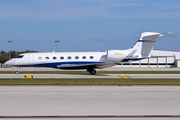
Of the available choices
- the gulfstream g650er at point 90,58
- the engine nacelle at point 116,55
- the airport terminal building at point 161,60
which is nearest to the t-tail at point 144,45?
the gulfstream g650er at point 90,58

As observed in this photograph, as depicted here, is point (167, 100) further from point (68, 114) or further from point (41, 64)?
point (41, 64)

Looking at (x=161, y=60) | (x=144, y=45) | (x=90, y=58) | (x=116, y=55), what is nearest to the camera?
(x=116, y=55)

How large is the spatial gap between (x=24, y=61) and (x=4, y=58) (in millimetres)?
79372

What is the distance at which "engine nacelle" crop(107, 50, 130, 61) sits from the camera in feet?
99.7

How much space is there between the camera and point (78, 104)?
9.87 metres

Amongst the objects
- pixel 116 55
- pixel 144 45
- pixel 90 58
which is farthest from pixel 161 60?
pixel 90 58

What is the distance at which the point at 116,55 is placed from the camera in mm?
30391

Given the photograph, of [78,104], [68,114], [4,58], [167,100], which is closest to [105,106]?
[78,104]

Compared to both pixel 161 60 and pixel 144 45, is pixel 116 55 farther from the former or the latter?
pixel 161 60

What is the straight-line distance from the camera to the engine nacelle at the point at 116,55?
30391 millimetres

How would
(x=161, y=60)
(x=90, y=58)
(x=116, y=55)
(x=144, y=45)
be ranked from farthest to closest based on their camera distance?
(x=161, y=60) → (x=90, y=58) → (x=144, y=45) → (x=116, y=55)

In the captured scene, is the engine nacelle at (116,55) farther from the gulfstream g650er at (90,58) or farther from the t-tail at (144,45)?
the t-tail at (144,45)

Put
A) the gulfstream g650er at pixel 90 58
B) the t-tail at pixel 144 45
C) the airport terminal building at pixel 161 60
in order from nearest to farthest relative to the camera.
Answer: the gulfstream g650er at pixel 90 58 → the t-tail at pixel 144 45 → the airport terminal building at pixel 161 60

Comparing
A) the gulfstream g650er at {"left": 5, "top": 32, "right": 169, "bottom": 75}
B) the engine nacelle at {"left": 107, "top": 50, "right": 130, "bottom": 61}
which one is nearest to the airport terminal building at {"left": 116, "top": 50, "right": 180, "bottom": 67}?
the gulfstream g650er at {"left": 5, "top": 32, "right": 169, "bottom": 75}
